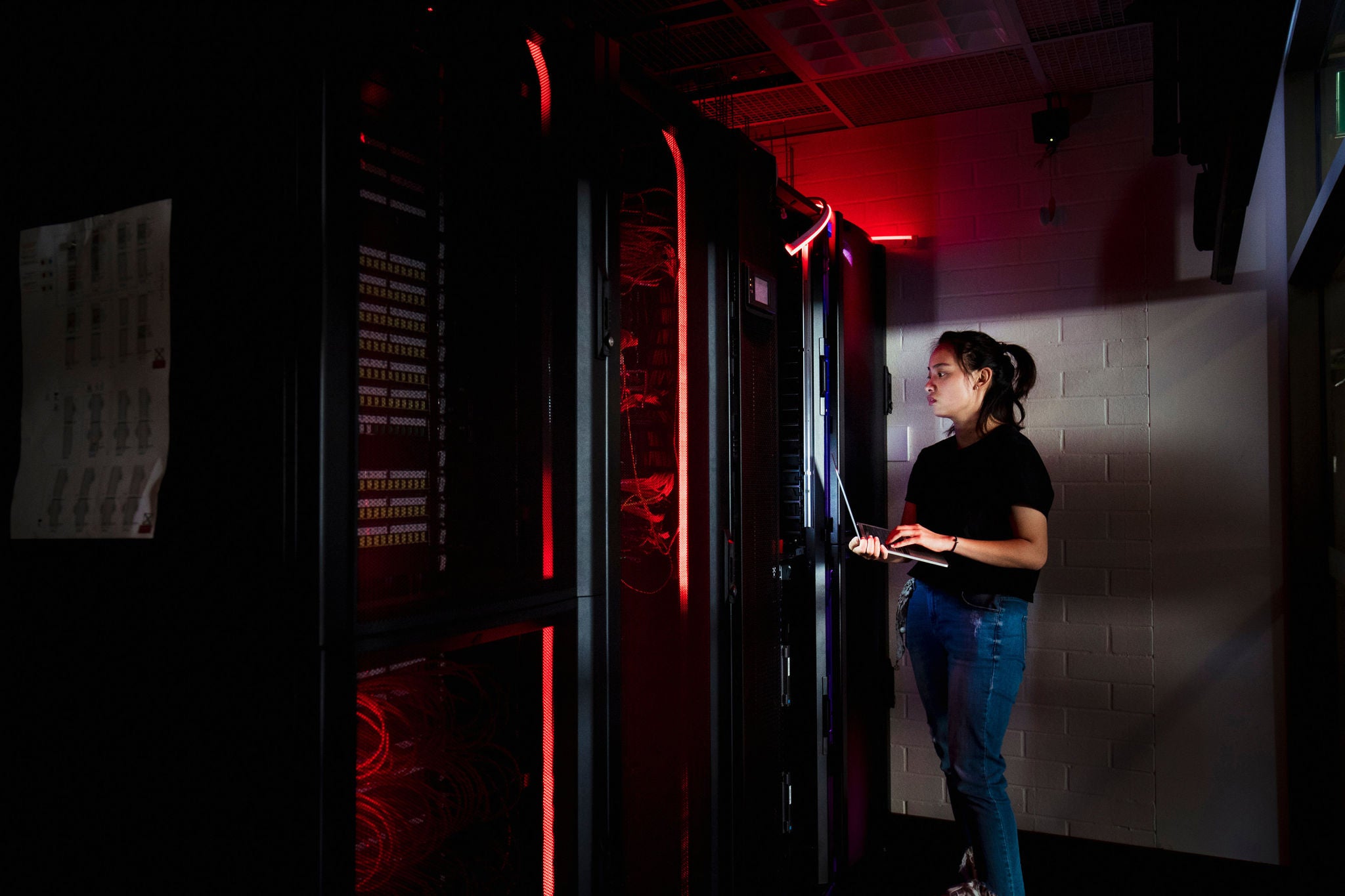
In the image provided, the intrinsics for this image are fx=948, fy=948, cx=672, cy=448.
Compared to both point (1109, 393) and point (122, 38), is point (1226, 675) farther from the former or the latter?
point (122, 38)

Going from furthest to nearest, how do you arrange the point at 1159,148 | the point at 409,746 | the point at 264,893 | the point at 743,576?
the point at 743,576
the point at 1159,148
the point at 409,746
the point at 264,893

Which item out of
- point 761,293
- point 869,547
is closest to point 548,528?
point 761,293

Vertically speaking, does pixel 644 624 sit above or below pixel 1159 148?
below

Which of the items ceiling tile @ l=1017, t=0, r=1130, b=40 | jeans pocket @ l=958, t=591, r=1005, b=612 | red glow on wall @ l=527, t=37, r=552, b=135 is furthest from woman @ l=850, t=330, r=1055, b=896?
red glow on wall @ l=527, t=37, r=552, b=135

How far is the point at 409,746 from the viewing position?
1446 millimetres

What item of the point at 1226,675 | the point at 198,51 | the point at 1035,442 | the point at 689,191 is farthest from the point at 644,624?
the point at 1226,675

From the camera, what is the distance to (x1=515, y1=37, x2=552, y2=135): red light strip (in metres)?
1.49

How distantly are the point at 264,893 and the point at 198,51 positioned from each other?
1038mm

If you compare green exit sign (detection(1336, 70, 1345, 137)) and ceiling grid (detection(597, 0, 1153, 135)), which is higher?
ceiling grid (detection(597, 0, 1153, 135))

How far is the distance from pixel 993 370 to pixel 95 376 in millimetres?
2081

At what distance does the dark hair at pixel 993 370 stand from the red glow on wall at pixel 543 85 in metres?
1.43

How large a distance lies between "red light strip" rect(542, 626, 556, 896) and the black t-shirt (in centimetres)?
132

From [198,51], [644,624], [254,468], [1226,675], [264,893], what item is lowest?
[1226,675]

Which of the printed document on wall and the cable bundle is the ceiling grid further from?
the cable bundle
